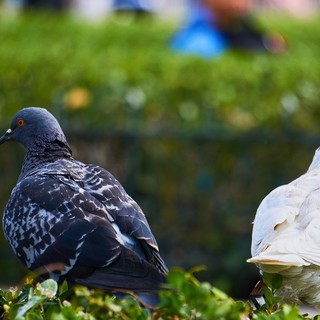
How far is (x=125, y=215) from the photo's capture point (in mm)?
4617

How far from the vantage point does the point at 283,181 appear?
7.71 m

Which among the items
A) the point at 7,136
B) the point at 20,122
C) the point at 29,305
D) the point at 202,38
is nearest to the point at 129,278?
the point at 29,305

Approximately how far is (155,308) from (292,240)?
1088 millimetres

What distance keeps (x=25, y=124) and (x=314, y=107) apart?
10.1 feet

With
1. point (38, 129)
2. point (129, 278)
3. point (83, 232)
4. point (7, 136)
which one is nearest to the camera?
point (129, 278)

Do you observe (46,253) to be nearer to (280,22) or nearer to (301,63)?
(301,63)

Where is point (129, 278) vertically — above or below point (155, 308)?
below

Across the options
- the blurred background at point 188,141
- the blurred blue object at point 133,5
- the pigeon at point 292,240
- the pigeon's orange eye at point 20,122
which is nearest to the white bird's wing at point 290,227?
the pigeon at point 292,240

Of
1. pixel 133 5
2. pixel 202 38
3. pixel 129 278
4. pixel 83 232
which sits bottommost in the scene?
pixel 133 5

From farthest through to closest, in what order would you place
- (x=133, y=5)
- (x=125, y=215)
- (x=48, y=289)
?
(x=133, y=5), (x=125, y=215), (x=48, y=289)

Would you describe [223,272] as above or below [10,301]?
below

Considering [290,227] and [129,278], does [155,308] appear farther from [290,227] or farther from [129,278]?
[290,227]

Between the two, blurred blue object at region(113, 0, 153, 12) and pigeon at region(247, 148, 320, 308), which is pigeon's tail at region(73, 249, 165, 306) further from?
blurred blue object at region(113, 0, 153, 12)

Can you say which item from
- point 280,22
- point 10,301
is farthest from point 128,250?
point 280,22
